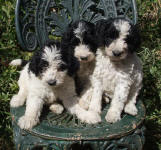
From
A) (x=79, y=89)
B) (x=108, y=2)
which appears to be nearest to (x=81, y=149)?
(x=79, y=89)

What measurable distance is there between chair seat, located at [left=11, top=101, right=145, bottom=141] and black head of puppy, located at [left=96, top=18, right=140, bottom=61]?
0.77 m

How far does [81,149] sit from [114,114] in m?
1.67

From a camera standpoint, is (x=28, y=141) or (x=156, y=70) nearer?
(x=28, y=141)

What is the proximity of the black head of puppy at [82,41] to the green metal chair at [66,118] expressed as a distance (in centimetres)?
77

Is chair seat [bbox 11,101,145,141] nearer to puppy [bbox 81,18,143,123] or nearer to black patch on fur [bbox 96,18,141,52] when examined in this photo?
puppy [bbox 81,18,143,123]

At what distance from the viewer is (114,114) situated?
9.04ft

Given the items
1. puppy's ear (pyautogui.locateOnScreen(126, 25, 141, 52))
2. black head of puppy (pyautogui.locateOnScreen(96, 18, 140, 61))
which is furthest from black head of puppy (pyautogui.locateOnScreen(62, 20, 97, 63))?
puppy's ear (pyautogui.locateOnScreen(126, 25, 141, 52))

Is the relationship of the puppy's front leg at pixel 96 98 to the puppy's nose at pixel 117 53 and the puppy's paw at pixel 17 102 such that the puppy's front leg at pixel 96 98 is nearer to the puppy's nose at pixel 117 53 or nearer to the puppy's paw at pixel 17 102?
the puppy's nose at pixel 117 53

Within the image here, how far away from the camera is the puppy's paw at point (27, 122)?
2590 millimetres

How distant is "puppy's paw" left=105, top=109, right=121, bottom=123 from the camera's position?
107 inches

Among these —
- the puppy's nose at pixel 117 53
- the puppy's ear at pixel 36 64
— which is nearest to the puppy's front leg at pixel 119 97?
the puppy's nose at pixel 117 53

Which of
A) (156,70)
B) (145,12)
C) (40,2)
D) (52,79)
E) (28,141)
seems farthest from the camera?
(145,12)

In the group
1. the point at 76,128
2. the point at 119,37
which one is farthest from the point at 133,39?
the point at 76,128

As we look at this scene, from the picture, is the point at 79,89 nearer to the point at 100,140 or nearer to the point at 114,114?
the point at 114,114
